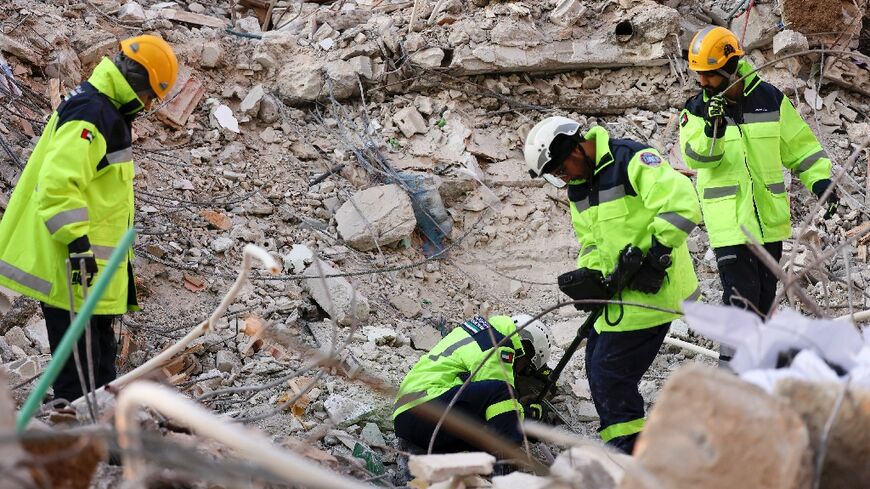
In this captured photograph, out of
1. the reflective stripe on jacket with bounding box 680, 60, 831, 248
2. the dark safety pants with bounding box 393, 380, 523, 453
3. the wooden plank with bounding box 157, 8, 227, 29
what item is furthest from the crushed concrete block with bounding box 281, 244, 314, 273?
the wooden plank with bounding box 157, 8, 227, 29

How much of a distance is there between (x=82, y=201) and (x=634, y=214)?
8.22 ft

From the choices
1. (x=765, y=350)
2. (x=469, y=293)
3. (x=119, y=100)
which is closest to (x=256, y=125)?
(x=469, y=293)

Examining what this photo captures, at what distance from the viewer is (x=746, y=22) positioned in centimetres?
780

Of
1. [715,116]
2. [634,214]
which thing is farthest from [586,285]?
[715,116]

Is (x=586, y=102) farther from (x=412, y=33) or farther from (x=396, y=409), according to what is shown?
(x=396, y=409)

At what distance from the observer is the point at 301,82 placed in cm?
776

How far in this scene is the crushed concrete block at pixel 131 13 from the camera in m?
7.84

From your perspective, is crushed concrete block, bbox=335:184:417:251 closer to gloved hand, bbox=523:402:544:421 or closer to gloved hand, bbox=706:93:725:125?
gloved hand, bbox=523:402:544:421

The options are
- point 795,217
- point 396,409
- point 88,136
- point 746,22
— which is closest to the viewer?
point 88,136

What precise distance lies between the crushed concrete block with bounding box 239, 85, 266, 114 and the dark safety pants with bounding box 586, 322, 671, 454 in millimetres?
4267

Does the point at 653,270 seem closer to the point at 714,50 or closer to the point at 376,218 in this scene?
the point at 714,50

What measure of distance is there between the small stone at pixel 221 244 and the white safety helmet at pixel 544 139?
2.84m

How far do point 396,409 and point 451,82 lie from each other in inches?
157

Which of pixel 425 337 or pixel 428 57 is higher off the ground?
pixel 428 57
